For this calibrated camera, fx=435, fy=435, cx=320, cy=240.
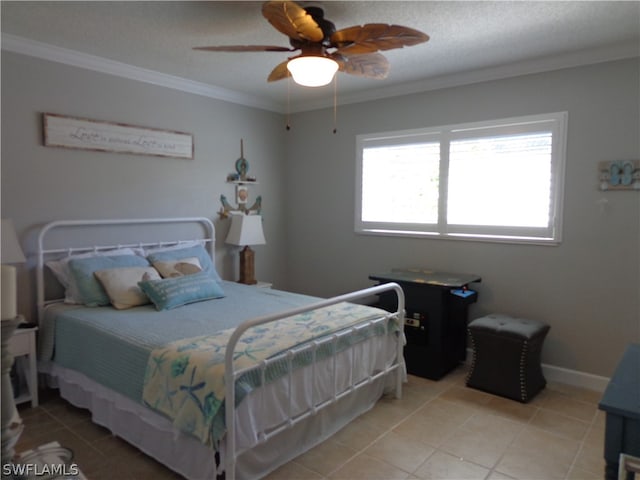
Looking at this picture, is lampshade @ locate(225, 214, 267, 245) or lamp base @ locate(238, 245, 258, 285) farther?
lamp base @ locate(238, 245, 258, 285)

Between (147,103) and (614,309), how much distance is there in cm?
397

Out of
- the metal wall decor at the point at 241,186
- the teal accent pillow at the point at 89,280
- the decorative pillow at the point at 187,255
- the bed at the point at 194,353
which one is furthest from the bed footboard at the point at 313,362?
the metal wall decor at the point at 241,186

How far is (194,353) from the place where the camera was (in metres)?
2.09

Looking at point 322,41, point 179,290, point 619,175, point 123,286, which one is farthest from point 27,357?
point 619,175

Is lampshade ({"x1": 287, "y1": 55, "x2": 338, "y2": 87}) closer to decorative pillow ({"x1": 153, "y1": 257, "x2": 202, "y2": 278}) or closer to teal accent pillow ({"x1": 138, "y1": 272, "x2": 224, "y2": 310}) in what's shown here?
teal accent pillow ({"x1": 138, "y1": 272, "x2": 224, "y2": 310})

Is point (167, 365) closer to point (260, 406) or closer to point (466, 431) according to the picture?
point (260, 406)

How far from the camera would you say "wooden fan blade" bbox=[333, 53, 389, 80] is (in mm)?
2469

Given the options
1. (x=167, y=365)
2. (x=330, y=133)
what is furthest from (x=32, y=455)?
(x=330, y=133)

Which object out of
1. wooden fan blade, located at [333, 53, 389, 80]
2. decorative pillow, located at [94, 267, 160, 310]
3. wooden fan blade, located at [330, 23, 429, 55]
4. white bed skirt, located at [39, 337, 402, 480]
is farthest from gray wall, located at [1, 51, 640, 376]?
wooden fan blade, located at [330, 23, 429, 55]

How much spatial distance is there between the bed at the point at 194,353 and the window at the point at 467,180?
1.25 metres

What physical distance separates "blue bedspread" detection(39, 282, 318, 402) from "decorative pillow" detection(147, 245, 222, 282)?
21.9 inches

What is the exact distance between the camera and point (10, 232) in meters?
2.66

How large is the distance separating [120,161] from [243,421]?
249cm

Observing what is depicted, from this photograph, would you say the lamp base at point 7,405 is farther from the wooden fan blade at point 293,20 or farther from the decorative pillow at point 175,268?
the decorative pillow at point 175,268
